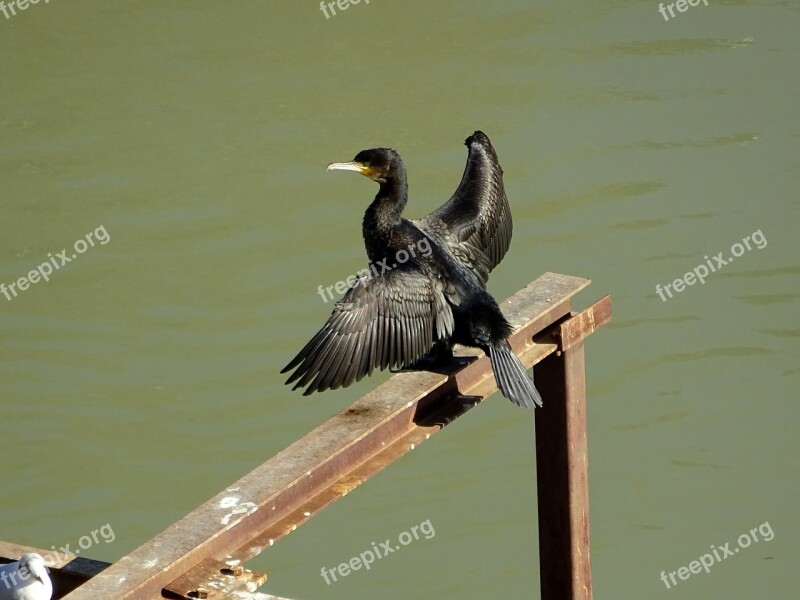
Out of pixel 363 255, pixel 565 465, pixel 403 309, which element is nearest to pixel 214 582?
pixel 403 309

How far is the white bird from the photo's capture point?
4.17 m

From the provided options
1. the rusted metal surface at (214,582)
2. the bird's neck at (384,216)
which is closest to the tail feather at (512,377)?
the bird's neck at (384,216)

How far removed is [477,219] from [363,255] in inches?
118

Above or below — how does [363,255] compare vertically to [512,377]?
below

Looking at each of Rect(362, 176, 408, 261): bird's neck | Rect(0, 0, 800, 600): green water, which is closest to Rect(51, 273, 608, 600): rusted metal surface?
Rect(362, 176, 408, 261): bird's neck

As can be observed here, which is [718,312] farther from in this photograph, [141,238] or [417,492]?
[141,238]

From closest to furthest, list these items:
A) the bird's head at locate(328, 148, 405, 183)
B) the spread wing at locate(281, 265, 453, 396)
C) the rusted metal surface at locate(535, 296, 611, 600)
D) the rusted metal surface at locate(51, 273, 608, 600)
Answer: the rusted metal surface at locate(51, 273, 608, 600) → the spread wing at locate(281, 265, 453, 396) → the rusted metal surface at locate(535, 296, 611, 600) → the bird's head at locate(328, 148, 405, 183)

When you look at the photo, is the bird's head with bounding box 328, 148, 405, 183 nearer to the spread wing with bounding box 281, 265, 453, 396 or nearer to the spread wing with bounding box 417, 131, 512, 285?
the spread wing with bounding box 417, 131, 512, 285

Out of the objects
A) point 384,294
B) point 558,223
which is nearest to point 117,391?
point 558,223

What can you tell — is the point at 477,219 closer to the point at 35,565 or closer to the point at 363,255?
the point at 35,565

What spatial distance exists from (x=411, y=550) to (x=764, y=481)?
1839 millimetres

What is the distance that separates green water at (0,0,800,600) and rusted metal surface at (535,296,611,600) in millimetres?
1918

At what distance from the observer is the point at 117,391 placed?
8195 millimetres

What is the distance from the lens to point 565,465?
521 centimetres
